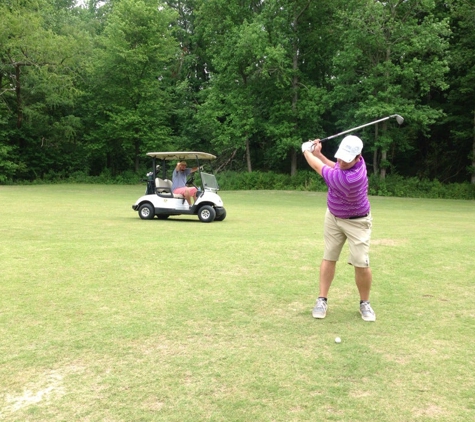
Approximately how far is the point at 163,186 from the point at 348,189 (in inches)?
373

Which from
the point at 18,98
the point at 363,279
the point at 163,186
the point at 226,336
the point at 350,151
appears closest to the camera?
the point at 226,336

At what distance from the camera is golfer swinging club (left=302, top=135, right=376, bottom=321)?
4172 mm

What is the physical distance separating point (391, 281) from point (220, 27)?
31.3 metres

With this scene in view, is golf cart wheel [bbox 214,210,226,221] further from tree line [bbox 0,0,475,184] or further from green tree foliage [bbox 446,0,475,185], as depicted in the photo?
green tree foliage [bbox 446,0,475,185]

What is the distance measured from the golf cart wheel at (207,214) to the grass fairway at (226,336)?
467 centimetres

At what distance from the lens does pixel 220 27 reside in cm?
3369

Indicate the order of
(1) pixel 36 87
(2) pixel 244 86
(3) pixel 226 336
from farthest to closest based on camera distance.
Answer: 1. (2) pixel 244 86
2. (1) pixel 36 87
3. (3) pixel 226 336

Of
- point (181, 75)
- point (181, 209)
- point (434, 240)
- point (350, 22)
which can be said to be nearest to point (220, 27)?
point (181, 75)

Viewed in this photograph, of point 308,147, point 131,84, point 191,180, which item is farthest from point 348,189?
point 131,84

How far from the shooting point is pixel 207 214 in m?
12.4

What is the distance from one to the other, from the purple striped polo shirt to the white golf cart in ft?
26.4

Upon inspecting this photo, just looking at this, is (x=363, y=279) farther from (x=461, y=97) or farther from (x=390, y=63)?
(x=461, y=97)

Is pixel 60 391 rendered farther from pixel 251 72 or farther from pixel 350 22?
pixel 251 72

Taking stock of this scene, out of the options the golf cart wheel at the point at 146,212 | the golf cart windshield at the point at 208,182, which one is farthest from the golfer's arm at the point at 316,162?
the golf cart wheel at the point at 146,212
